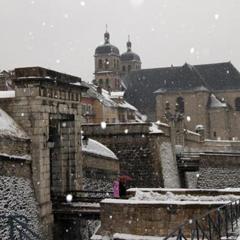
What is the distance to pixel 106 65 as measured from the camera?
299ft

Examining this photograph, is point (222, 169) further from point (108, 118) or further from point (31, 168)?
point (108, 118)

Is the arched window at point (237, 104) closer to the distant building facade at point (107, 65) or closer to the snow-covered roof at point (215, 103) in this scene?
the snow-covered roof at point (215, 103)

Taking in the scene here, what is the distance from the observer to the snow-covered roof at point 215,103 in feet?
228

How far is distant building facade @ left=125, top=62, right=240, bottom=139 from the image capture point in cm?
6931

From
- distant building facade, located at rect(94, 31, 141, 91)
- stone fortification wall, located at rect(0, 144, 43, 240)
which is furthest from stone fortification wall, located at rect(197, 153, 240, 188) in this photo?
distant building facade, located at rect(94, 31, 141, 91)

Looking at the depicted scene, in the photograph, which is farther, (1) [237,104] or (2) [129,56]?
(2) [129,56]

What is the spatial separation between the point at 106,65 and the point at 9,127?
7356 cm

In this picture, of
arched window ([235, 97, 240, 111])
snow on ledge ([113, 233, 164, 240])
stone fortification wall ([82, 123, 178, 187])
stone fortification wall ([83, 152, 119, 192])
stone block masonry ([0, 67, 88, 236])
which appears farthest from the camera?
arched window ([235, 97, 240, 111])

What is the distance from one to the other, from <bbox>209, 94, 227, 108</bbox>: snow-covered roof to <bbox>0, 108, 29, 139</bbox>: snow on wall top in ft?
173

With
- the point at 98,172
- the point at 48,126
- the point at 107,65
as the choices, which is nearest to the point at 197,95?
the point at 107,65

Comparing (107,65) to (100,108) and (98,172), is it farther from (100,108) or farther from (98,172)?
(98,172)

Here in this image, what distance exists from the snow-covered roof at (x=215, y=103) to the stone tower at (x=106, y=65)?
74.2ft

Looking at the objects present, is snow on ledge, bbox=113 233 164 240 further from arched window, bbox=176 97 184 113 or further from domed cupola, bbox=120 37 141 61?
domed cupola, bbox=120 37 141 61

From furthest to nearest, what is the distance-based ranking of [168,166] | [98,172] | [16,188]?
1. [168,166]
2. [98,172]
3. [16,188]
